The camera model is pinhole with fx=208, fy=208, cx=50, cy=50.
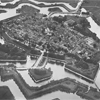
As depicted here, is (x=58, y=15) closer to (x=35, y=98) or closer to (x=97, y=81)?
(x=97, y=81)

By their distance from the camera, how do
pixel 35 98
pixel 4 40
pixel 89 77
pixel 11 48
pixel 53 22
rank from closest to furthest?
pixel 35 98
pixel 89 77
pixel 11 48
pixel 4 40
pixel 53 22

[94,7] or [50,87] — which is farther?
[94,7]

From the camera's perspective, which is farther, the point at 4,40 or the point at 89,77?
the point at 4,40

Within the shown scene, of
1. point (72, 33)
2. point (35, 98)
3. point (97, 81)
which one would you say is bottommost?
point (35, 98)

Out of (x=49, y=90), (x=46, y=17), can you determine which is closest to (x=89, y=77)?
(x=49, y=90)

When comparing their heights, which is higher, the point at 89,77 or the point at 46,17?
the point at 46,17

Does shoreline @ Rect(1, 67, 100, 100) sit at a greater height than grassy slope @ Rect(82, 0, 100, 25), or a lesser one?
lesser

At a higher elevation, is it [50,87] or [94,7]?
[94,7]

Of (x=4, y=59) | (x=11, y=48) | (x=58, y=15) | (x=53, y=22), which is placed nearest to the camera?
(x=4, y=59)

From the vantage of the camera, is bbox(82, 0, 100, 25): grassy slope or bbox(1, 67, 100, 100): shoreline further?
bbox(82, 0, 100, 25): grassy slope

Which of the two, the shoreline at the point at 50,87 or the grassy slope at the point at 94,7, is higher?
the grassy slope at the point at 94,7

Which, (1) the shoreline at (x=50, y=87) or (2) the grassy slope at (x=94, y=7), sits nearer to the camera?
(1) the shoreline at (x=50, y=87)
